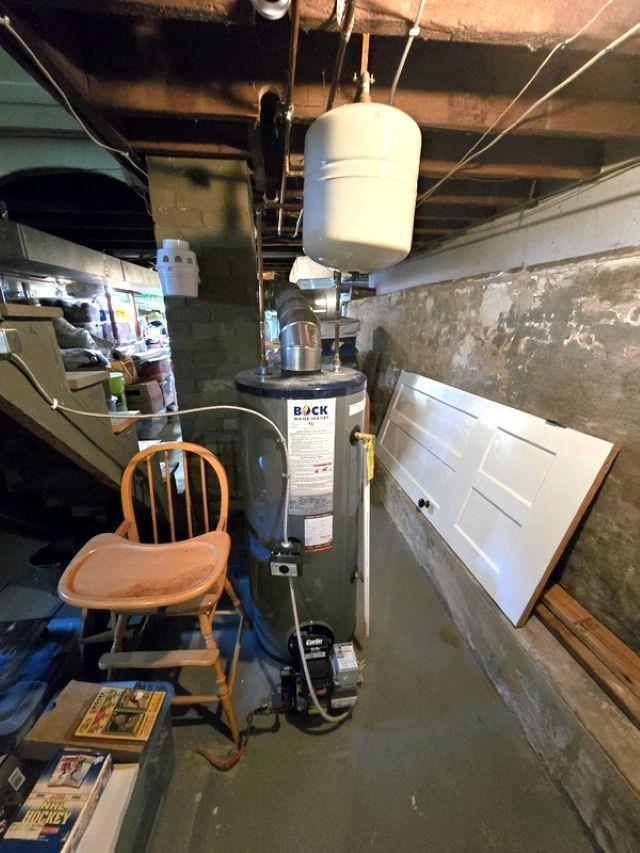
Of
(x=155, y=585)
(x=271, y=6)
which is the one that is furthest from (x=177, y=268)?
(x=155, y=585)

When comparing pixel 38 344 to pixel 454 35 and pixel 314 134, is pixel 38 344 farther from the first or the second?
pixel 454 35

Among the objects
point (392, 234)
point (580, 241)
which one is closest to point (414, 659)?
point (392, 234)

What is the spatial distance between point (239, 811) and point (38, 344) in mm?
1724

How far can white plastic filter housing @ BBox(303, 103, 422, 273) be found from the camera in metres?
0.85

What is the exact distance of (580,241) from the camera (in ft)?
5.53

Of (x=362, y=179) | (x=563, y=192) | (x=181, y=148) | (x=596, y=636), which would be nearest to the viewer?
(x=362, y=179)

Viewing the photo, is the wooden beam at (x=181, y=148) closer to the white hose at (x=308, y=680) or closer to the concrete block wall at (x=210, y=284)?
the concrete block wall at (x=210, y=284)

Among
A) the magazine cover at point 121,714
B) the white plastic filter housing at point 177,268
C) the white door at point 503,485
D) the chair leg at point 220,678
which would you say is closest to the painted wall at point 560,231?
the white door at point 503,485

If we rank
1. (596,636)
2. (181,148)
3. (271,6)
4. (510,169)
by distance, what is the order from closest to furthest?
(271,6) < (596,636) < (181,148) < (510,169)

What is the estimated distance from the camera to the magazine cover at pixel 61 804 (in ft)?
2.32

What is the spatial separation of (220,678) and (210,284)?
184 cm

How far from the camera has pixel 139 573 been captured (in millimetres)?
1072

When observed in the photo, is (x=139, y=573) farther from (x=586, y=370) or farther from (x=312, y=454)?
(x=586, y=370)

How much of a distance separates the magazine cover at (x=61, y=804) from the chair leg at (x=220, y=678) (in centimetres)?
33
